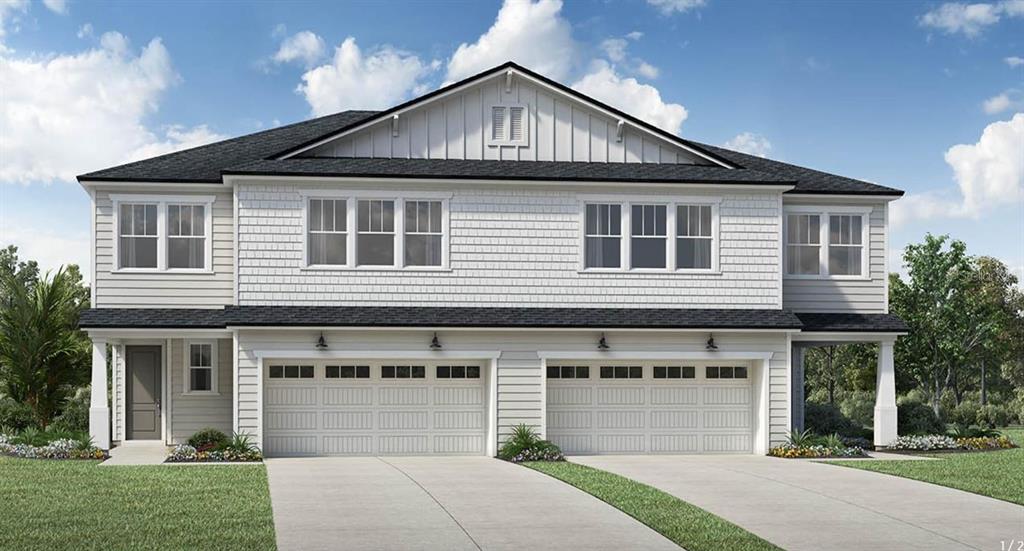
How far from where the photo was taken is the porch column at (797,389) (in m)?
28.6

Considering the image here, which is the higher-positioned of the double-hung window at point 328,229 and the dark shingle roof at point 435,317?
the double-hung window at point 328,229

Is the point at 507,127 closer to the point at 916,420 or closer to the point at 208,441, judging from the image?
the point at 208,441

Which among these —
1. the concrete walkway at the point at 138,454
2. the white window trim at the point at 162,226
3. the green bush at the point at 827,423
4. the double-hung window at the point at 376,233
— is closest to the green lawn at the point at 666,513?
the double-hung window at the point at 376,233

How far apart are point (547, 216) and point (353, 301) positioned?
4.33 metres

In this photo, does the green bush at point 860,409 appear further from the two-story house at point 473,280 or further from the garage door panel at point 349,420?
the garage door panel at point 349,420

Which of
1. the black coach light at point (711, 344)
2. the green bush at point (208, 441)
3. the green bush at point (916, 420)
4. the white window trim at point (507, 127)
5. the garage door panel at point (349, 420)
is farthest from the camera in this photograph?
the green bush at point (916, 420)

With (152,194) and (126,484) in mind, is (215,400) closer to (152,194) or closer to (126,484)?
(152,194)

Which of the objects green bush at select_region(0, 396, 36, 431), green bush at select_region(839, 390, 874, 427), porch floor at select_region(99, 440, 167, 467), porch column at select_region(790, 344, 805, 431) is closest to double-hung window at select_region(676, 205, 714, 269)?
porch column at select_region(790, 344, 805, 431)

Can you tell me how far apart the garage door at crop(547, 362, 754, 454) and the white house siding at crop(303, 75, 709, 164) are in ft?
14.9

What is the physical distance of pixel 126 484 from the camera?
17984 mm

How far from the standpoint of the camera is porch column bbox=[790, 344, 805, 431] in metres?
28.6

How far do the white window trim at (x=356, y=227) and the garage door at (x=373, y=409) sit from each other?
2.00 meters

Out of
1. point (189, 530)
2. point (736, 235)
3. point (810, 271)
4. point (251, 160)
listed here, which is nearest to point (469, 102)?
point (251, 160)

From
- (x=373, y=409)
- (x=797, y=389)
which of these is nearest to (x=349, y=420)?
(x=373, y=409)
